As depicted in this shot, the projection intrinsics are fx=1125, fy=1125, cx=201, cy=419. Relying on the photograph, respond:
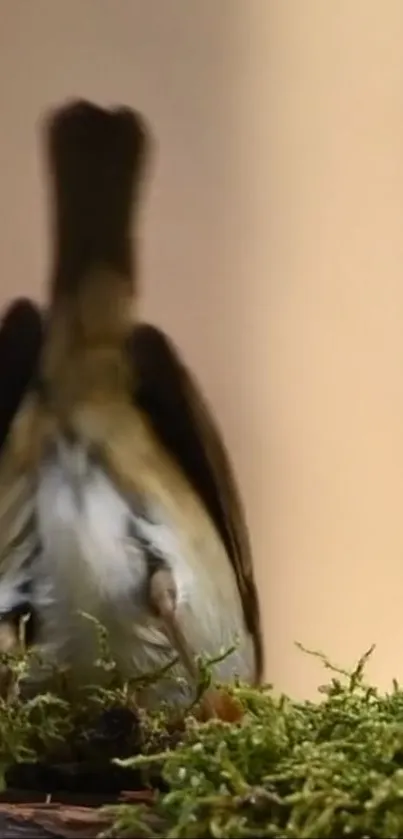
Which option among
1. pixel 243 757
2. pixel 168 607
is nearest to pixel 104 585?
pixel 168 607

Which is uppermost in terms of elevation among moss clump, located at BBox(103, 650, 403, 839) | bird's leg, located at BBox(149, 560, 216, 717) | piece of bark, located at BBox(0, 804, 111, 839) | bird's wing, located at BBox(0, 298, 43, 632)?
bird's wing, located at BBox(0, 298, 43, 632)

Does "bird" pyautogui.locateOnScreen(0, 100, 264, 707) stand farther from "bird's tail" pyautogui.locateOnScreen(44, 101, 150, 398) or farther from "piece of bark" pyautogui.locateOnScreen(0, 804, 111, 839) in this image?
"piece of bark" pyautogui.locateOnScreen(0, 804, 111, 839)

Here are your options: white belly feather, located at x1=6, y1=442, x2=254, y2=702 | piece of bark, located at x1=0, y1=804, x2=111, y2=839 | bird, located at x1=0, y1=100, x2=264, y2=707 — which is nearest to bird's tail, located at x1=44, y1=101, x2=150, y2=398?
bird, located at x1=0, y1=100, x2=264, y2=707

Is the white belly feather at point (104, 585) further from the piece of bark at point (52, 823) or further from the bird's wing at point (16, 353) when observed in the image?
the piece of bark at point (52, 823)

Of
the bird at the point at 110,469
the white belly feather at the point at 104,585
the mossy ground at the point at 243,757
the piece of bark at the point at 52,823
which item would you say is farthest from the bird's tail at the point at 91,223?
the piece of bark at the point at 52,823

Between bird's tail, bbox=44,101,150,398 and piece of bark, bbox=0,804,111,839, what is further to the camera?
bird's tail, bbox=44,101,150,398

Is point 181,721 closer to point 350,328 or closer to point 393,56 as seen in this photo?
point 350,328

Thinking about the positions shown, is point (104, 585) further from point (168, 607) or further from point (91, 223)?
point (91, 223)
